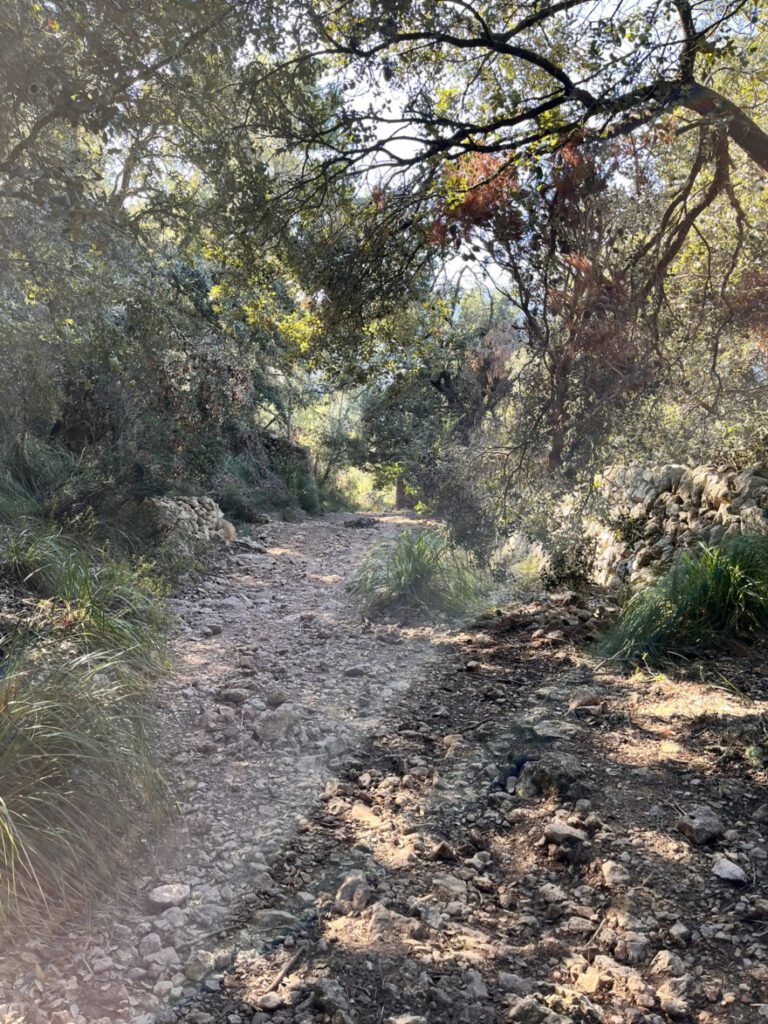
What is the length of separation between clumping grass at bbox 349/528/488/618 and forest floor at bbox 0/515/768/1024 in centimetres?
171

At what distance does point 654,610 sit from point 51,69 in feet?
15.7

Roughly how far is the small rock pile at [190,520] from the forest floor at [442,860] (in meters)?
3.12

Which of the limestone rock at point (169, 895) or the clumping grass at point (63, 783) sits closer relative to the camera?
the clumping grass at point (63, 783)

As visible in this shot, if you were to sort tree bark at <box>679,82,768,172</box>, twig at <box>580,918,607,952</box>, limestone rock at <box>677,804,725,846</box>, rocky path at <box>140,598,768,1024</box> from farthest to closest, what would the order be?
tree bark at <box>679,82,768,172</box> → limestone rock at <box>677,804,725,846</box> → twig at <box>580,918,607,952</box> → rocky path at <box>140,598,768,1024</box>

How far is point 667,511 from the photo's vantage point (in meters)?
6.66

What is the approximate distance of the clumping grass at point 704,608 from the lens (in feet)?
15.3

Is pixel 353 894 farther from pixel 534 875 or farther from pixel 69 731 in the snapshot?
pixel 69 731

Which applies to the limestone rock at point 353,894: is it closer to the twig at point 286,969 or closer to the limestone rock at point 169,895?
the twig at point 286,969

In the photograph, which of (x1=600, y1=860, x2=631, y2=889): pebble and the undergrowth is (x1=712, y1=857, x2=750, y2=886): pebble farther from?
the undergrowth

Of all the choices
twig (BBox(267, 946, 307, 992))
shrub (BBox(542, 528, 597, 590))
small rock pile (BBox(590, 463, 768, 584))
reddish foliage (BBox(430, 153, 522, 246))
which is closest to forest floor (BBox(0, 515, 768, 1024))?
twig (BBox(267, 946, 307, 992))

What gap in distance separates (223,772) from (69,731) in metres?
1.01

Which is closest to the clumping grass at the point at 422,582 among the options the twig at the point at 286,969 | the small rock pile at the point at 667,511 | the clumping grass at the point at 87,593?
the small rock pile at the point at 667,511

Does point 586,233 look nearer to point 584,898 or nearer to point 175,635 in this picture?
point 584,898

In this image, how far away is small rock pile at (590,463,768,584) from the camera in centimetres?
560
